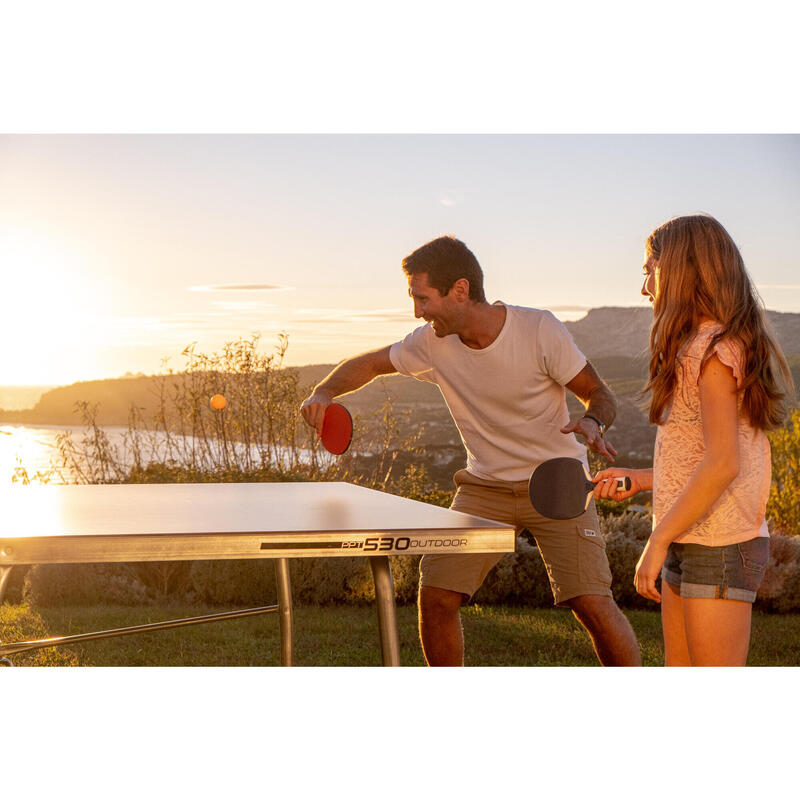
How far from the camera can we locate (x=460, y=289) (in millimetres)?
3713

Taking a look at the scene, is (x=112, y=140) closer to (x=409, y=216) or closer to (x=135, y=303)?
(x=135, y=303)

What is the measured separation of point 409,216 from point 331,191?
27.2 inches

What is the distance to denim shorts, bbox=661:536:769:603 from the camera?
2.38 metres

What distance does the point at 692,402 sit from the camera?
8.14 feet

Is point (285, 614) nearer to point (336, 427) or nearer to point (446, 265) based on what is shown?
point (336, 427)

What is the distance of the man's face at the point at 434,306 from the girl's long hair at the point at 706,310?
1220 millimetres

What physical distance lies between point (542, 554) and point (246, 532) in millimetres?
1553

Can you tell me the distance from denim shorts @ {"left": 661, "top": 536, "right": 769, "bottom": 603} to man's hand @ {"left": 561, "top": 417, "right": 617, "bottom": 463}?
2.14ft

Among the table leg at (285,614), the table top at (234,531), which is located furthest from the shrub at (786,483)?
the table top at (234,531)

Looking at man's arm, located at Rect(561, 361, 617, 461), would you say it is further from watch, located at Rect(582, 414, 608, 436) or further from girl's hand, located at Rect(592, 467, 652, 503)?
girl's hand, located at Rect(592, 467, 652, 503)

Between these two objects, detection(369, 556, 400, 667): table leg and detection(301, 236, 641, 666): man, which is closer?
detection(369, 556, 400, 667): table leg

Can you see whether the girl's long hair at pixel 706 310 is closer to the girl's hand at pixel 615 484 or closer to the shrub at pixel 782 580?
the girl's hand at pixel 615 484

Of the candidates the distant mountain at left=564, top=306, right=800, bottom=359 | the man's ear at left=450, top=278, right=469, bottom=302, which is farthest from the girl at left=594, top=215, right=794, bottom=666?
the distant mountain at left=564, top=306, right=800, bottom=359

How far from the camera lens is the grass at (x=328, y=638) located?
521cm
